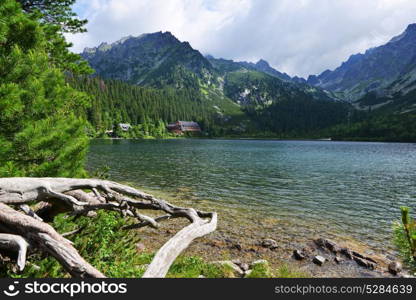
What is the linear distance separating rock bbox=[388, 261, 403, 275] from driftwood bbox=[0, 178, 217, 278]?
11625mm

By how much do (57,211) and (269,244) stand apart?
12.2 m

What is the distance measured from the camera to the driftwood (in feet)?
14.5

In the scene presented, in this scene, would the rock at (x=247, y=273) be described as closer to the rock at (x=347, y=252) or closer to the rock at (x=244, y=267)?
the rock at (x=244, y=267)

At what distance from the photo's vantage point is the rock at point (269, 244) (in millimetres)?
15435

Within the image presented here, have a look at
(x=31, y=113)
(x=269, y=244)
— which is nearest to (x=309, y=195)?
(x=269, y=244)

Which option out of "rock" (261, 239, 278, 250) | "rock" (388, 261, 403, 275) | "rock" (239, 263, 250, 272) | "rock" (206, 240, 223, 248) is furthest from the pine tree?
"rock" (388, 261, 403, 275)

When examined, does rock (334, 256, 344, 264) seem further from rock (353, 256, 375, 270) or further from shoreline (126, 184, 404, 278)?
rock (353, 256, 375, 270)

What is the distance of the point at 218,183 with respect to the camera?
3634 centimetres

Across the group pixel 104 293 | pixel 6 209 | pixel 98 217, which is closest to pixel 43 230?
pixel 6 209

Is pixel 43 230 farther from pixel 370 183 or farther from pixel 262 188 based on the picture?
pixel 370 183

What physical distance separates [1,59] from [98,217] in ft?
21.2

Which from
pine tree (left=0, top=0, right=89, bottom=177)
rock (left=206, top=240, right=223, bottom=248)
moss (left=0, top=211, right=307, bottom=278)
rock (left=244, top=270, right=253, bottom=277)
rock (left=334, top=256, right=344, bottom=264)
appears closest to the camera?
moss (left=0, top=211, right=307, bottom=278)

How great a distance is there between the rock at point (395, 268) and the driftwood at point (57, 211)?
1162 cm

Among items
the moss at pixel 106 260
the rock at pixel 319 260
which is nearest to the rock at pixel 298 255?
the rock at pixel 319 260
